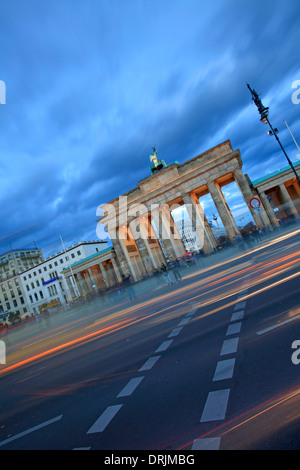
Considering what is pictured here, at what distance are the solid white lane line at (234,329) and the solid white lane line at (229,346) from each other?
300 millimetres

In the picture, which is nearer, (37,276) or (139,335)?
(139,335)

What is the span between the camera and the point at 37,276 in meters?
87.6

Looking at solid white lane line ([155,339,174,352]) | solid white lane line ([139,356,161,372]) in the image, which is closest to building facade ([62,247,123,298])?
solid white lane line ([155,339,174,352])

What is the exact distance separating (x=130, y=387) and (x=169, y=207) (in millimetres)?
44677

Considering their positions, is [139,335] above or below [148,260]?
below

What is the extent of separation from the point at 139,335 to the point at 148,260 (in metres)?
41.0

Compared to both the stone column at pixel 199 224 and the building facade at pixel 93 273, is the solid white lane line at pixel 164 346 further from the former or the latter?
the building facade at pixel 93 273

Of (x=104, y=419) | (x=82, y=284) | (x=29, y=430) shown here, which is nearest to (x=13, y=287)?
(x=82, y=284)

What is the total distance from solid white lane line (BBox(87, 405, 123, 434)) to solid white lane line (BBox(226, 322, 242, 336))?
7.45ft

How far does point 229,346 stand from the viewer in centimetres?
420

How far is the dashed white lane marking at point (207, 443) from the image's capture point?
89.0 inches
